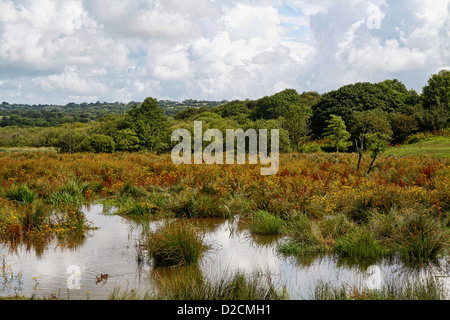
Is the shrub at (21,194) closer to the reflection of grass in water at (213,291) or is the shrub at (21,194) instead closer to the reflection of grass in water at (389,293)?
the reflection of grass in water at (213,291)

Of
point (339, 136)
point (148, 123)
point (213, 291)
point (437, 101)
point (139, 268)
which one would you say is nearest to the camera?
point (213, 291)

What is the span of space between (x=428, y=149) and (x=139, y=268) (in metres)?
26.3

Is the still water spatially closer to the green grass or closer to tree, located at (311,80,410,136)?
the green grass

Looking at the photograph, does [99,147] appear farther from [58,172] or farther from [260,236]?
[260,236]

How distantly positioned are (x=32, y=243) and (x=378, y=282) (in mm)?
6891

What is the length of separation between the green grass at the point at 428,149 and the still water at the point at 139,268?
64.4 feet

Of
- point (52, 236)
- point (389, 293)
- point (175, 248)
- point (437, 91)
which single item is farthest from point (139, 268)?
point (437, 91)

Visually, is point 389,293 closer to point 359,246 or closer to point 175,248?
point 359,246

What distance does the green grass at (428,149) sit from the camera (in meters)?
25.8

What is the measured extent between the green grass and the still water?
19616 millimetres

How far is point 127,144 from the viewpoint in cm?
4475

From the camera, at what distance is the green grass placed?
25.8 meters

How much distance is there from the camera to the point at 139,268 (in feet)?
23.4
